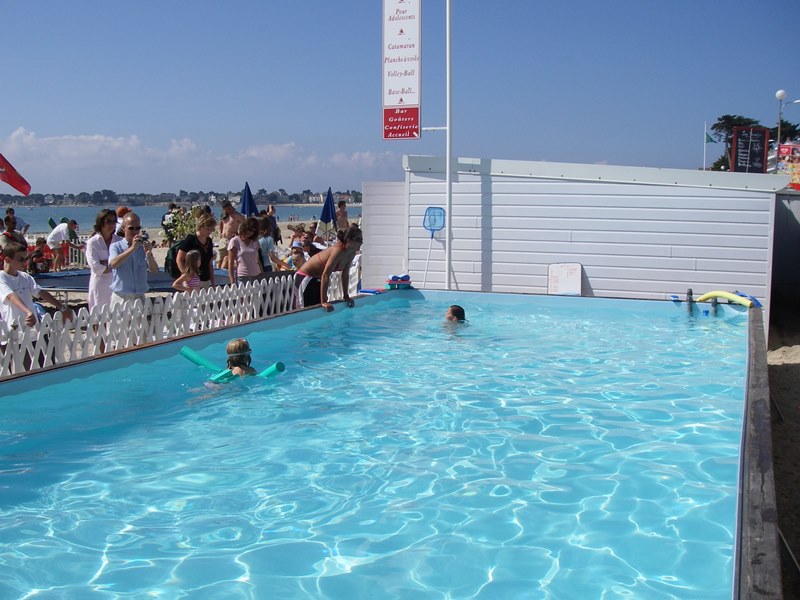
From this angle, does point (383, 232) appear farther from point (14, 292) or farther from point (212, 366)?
point (14, 292)

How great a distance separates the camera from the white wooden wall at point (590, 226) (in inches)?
458

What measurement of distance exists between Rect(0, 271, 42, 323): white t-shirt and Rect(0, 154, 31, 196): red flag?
6902mm

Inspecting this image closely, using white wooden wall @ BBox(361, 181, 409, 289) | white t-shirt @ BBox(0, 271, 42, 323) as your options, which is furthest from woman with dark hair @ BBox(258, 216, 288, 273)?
white t-shirt @ BBox(0, 271, 42, 323)

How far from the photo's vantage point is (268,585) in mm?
3795

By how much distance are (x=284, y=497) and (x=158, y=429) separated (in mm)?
1812

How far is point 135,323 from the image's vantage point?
7.64m

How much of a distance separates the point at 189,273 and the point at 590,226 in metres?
6.93

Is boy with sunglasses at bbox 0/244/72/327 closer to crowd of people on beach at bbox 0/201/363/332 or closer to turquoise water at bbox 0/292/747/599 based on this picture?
crowd of people on beach at bbox 0/201/363/332

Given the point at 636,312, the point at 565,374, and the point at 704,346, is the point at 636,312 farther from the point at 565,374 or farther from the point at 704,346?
the point at 565,374

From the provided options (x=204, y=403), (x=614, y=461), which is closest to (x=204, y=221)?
(x=204, y=403)

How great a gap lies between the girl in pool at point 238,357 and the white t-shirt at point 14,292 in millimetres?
1863

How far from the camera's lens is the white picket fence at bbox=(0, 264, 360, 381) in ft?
20.6

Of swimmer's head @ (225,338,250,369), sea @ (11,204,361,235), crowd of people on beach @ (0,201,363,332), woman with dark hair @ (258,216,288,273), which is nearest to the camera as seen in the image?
crowd of people on beach @ (0,201,363,332)

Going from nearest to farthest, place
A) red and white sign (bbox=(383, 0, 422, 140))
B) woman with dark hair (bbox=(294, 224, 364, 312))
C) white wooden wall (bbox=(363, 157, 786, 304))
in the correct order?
woman with dark hair (bbox=(294, 224, 364, 312))
white wooden wall (bbox=(363, 157, 786, 304))
red and white sign (bbox=(383, 0, 422, 140))
